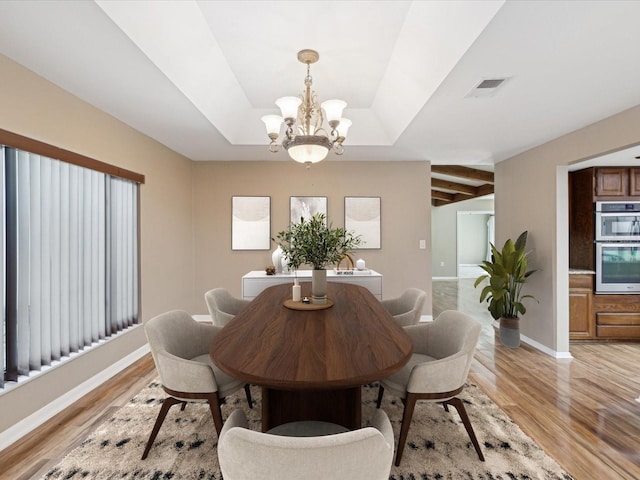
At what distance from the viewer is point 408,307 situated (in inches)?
113

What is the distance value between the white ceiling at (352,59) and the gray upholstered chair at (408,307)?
63.5 inches

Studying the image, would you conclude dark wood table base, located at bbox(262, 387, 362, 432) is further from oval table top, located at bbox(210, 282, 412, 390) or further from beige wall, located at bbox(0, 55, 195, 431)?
beige wall, located at bbox(0, 55, 195, 431)

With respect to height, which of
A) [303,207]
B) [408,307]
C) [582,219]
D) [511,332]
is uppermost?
[303,207]

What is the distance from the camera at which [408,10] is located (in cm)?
211

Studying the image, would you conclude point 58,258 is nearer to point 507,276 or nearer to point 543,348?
point 507,276

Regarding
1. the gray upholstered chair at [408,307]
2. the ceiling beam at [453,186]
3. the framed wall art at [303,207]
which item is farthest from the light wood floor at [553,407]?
the ceiling beam at [453,186]

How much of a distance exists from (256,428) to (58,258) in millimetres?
1957

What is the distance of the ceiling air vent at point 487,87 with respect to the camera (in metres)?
2.25

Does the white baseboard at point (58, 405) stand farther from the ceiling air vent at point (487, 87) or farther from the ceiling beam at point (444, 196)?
the ceiling beam at point (444, 196)

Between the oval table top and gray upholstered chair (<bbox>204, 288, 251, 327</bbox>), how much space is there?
447 millimetres

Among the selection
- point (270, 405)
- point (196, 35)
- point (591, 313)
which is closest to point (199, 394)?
point (270, 405)

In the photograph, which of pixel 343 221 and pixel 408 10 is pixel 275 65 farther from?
pixel 343 221

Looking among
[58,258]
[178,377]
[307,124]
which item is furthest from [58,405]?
[307,124]

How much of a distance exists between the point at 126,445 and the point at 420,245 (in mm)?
4139
